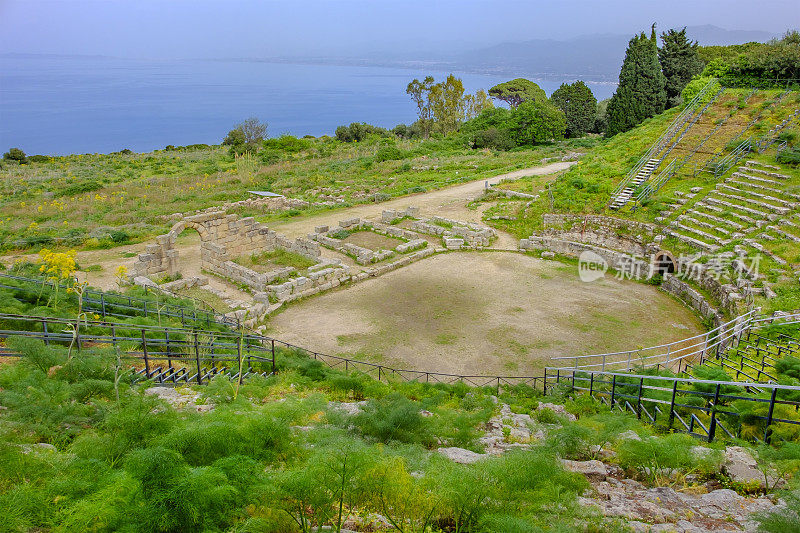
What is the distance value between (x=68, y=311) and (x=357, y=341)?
803cm

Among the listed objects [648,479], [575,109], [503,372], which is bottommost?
[503,372]

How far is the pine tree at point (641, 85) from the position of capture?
145 feet

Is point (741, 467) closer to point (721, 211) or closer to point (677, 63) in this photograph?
point (721, 211)

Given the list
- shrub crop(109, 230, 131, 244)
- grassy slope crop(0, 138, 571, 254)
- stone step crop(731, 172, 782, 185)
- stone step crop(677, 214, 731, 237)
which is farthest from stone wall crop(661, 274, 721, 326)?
shrub crop(109, 230, 131, 244)

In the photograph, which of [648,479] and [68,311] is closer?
[648,479]

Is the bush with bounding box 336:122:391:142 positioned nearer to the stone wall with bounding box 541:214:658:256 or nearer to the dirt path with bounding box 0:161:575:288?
the dirt path with bounding box 0:161:575:288

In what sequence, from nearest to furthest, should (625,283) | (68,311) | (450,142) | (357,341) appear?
1. (68,311)
2. (357,341)
3. (625,283)
4. (450,142)

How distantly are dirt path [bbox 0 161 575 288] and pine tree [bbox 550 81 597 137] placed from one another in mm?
18910

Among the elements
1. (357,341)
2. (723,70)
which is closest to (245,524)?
(357,341)

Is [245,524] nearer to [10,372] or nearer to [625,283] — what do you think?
[10,372]

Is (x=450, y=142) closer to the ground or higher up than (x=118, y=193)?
higher up

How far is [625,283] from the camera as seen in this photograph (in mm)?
21594

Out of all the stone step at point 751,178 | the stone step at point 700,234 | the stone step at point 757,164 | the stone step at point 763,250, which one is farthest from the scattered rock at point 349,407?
the stone step at point 757,164

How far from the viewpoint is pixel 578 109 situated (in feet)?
192
